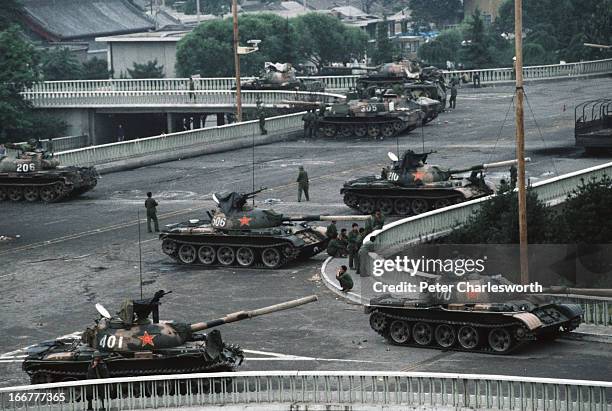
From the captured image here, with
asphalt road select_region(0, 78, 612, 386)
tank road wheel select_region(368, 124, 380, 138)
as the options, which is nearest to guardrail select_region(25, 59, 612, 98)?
asphalt road select_region(0, 78, 612, 386)

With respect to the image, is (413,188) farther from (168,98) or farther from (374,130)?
(168,98)

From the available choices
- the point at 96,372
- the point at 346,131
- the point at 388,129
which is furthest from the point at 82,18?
the point at 96,372

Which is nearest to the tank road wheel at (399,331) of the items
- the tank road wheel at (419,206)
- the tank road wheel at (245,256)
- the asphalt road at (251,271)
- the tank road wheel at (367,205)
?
the asphalt road at (251,271)

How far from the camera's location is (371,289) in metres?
40.9

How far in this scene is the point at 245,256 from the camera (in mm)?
Answer: 49281

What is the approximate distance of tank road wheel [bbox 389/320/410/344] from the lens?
38156 millimetres

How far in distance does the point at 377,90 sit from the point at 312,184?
68.4ft

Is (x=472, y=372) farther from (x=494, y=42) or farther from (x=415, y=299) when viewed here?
(x=494, y=42)

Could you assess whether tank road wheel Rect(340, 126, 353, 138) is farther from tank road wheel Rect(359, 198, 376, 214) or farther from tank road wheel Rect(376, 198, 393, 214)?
tank road wheel Rect(376, 198, 393, 214)

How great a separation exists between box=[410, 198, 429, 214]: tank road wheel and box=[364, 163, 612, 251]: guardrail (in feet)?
13.6

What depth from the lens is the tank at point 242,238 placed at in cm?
4869

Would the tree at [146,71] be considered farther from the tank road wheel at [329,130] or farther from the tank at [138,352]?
the tank at [138,352]

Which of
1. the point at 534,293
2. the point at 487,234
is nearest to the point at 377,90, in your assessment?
the point at 487,234

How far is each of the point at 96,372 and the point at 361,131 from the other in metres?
46.0
